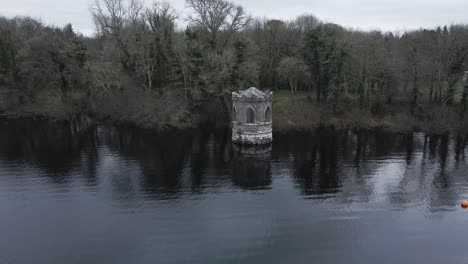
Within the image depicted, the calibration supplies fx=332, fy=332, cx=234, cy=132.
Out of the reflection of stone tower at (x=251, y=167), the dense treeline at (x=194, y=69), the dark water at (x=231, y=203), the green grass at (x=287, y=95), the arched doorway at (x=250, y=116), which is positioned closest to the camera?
the dark water at (x=231, y=203)

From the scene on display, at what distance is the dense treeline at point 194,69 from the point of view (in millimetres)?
47969

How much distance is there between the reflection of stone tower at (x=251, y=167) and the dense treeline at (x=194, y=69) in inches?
544

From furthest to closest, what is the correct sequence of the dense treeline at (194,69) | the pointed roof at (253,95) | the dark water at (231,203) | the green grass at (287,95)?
the green grass at (287,95), the dense treeline at (194,69), the pointed roof at (253,95), the dark water at (231,203)

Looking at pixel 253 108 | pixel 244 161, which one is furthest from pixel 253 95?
pixel 244 161

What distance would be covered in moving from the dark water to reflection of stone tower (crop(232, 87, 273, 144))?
2.10 metres

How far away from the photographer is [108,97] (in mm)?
50469

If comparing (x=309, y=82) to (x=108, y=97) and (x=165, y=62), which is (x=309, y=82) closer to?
(x=165, y=62)

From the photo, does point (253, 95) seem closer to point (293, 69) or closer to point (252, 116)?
point (252, 116)

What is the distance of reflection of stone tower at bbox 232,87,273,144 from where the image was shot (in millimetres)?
36188

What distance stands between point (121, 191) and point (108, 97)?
93.6ft

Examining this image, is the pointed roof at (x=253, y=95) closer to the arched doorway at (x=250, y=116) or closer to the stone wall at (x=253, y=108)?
the stone wall at (x=253, y=108)

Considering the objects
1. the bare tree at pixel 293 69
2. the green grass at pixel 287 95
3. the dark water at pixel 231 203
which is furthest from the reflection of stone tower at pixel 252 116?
the bare tree at pixel 293 69

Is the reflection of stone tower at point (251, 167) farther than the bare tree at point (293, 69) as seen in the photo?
No

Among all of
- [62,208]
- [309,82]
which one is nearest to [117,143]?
[62,208]
